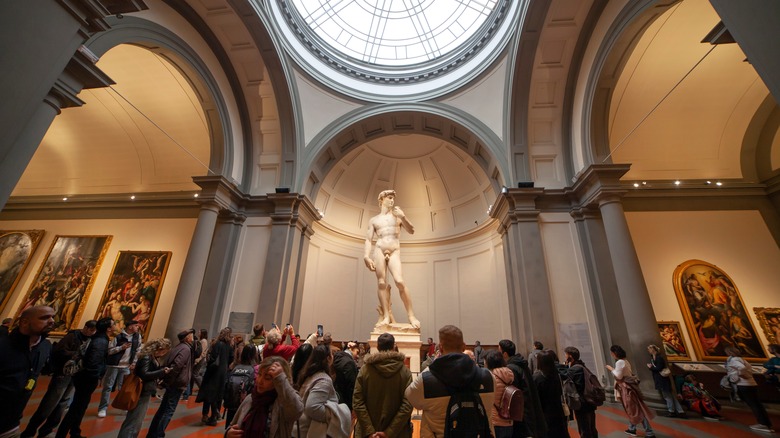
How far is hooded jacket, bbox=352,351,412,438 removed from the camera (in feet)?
6.08

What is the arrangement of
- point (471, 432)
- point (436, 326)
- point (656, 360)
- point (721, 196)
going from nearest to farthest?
point (471, 432)
point (656, 360)
point (721, 196)
point (436, 326)

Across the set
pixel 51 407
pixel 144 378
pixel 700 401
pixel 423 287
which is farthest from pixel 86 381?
pixel 423 287

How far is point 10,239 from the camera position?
36.5 feet

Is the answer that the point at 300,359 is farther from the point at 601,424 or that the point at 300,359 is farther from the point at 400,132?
the point at 400,132

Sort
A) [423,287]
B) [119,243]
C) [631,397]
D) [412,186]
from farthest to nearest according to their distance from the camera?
[412,186]
[423,287]
[119,243]
[631,397]

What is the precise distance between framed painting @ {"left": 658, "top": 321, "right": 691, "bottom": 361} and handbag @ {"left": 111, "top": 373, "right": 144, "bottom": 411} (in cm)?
1036

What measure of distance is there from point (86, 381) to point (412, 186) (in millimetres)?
11312

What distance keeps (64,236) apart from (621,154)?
18.6 m

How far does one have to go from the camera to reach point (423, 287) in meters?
12.6

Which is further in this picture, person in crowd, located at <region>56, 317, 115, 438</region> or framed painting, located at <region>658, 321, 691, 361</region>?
framed painting, located at <region>658, 321, 691, 361</region>

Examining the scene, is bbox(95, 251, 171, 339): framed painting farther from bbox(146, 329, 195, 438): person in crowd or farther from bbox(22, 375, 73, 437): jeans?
bbox(146, 329, 195, 438): person in crowd

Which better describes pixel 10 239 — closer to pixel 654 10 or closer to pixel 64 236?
pixel 64 236

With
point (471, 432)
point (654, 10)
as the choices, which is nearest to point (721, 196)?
point (654, 10)

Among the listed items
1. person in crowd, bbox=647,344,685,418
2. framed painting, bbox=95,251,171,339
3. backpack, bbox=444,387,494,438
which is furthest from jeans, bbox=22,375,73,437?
person in crowd, bbox=647,344,685,418
